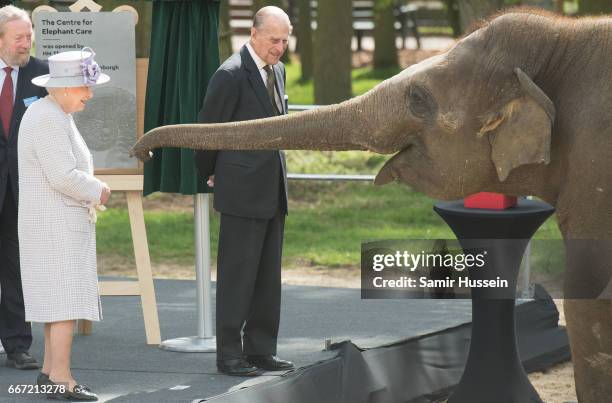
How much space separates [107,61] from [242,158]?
5.05ft

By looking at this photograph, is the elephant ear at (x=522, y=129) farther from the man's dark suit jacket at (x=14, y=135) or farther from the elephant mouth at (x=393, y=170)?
the man's dark suit jacket at (x=14, y=135)

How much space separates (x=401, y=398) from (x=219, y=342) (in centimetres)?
127

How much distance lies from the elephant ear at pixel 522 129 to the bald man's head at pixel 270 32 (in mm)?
2734

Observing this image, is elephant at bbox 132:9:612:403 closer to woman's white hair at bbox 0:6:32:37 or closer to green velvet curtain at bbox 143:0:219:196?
woman's white hair at bbox 0:6:32:37

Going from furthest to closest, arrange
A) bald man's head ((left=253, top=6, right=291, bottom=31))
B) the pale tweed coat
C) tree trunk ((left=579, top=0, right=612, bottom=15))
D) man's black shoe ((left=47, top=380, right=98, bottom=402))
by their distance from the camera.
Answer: tree trunk ((left=579, top=0, right=612, bottom=15))
bald man's head ((left=253, top=6, right=291, bottom=31))
man's black shoe ((left=47, top=380, right=98, bottom=402))
the pale tweed coat

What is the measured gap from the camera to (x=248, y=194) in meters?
7.85

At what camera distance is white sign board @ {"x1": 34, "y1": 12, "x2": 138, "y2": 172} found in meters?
8.71

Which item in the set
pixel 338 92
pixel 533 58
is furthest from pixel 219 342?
pixel 338 92

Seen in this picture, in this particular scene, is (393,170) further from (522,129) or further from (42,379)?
(42,379)

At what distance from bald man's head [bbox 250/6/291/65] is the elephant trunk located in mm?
2401

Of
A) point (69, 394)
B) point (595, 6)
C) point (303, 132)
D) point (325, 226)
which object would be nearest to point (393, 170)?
point (303, 132)

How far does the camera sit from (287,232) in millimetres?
14328

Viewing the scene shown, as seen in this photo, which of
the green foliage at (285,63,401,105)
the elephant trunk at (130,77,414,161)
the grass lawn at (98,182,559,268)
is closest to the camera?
the elephant trunk at (130,77,414,161)

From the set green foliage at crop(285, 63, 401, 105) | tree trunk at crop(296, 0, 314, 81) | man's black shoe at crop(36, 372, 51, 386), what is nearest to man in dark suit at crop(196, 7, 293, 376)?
man's black shoe at crop(36, 372, 51, 386)
